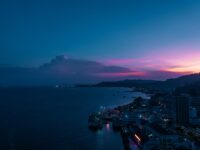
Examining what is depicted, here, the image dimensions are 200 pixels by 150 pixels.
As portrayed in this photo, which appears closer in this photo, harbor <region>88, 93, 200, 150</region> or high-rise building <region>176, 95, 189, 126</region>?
harbor <region>88, 93, 200, 150</region>

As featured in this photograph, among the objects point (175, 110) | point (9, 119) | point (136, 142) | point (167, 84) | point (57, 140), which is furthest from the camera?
point (167, 84)

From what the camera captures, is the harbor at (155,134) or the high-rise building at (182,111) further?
the high-rise building at (182,111)

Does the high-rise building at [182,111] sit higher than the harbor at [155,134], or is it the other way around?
the high-rise building at [182,111]

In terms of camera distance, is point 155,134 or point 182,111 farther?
point 182,111

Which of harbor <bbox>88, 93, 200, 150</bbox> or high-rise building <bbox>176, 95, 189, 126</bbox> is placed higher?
high-rise building <bbox>176, 95, 189, 126</bbox>

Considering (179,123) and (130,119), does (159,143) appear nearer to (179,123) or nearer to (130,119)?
(179,123)

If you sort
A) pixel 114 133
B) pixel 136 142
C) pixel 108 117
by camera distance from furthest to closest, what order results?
pixel 108 117
pixel 114 133
pixel 136 142

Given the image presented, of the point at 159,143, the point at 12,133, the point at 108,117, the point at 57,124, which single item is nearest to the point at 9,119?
the point at 57,124

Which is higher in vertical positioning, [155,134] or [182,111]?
[182,111]
